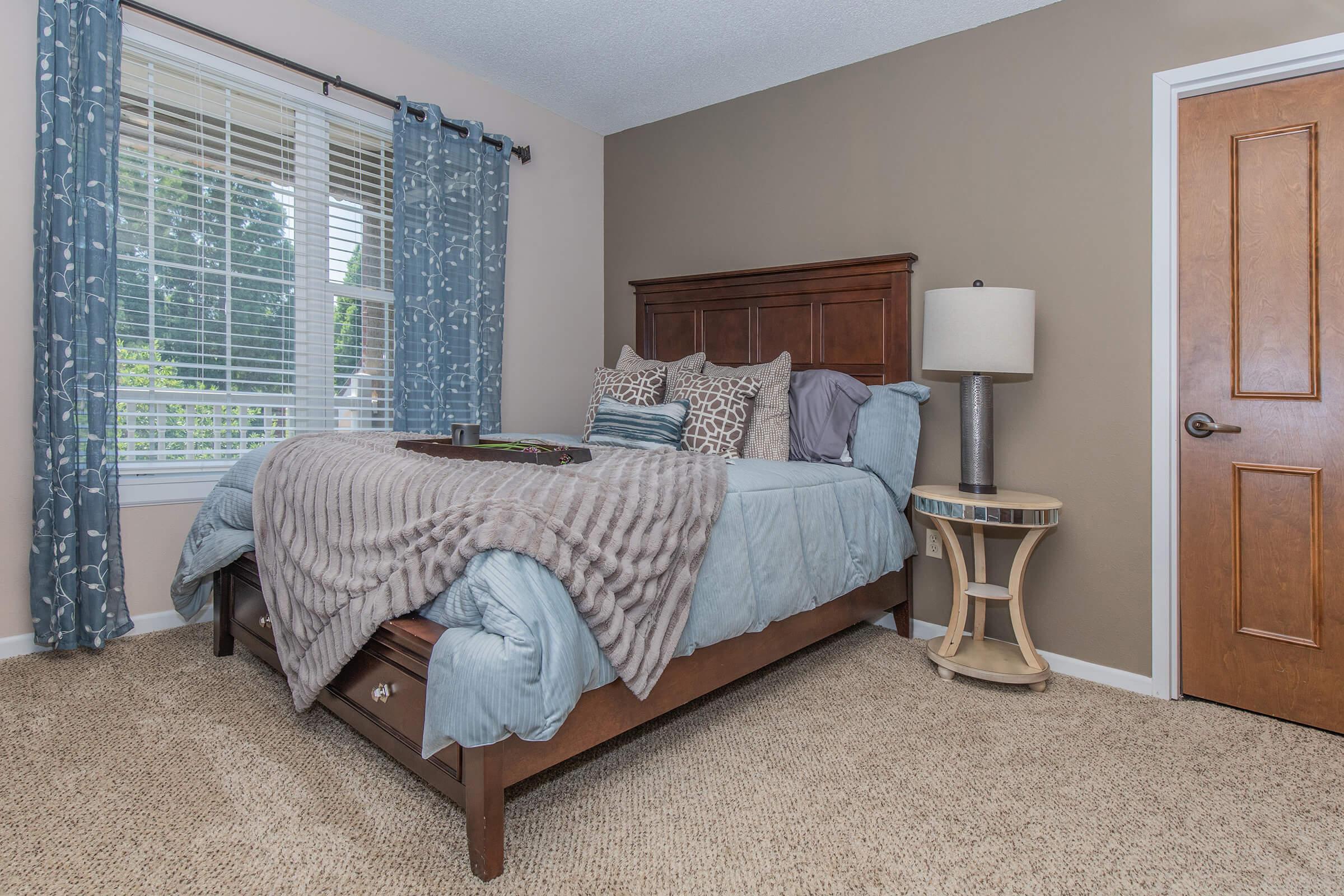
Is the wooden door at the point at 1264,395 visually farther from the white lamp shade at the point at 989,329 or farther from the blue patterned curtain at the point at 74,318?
the blue patterned curtain at the point at 74,318

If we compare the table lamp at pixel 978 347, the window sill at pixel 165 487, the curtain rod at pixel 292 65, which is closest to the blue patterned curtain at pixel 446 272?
the curtain rod at pixel 292 65

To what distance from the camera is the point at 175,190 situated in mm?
2633

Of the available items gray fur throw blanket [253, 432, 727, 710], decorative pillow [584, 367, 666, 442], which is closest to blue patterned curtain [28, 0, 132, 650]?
gray fur throw blanket [253, 432, 727, 710]

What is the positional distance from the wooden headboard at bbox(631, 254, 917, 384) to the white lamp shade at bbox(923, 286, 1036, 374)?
0.48 meters

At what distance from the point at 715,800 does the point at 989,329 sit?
5.66 feet

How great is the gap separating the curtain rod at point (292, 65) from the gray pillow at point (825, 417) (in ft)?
6.61

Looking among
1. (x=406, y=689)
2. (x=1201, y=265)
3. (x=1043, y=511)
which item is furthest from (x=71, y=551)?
(x=1201, y=265)

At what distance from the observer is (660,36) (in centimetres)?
304

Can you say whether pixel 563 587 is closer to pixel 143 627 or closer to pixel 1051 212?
pixel 143 627

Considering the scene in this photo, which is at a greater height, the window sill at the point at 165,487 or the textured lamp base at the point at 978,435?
the textured lamp base at the point at 978,435

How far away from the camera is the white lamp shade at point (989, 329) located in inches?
94.5

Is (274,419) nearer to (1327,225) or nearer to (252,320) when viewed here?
(252,320)

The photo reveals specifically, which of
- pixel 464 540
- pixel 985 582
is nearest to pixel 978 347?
pixel 985 582

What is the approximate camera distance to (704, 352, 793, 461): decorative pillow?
9.16 ft
